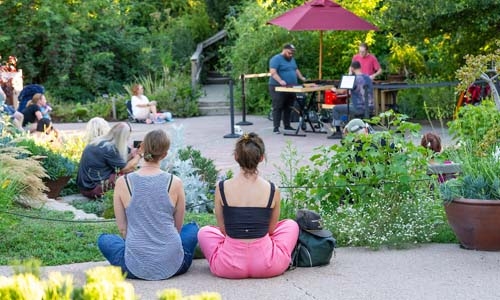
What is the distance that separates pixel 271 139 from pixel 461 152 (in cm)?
819

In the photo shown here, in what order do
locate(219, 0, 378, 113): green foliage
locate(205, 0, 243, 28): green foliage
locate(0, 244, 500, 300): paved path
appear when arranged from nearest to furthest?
1. locate(0, 244, 500, 300): paved path
2. locate(219, 0, 378, 113): green foliage
3. locate(205, 0, 243, 28): green foliage

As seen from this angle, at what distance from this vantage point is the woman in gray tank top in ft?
20.6

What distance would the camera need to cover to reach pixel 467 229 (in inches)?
275

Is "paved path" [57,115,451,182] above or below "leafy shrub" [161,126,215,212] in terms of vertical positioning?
below

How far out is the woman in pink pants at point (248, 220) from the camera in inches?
245

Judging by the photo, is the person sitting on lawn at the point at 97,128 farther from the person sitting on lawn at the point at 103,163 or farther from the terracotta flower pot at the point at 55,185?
the terracotta flower pot at the point at 55,185

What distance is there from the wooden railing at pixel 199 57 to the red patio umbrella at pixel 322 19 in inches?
195

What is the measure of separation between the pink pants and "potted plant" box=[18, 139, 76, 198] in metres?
4.13

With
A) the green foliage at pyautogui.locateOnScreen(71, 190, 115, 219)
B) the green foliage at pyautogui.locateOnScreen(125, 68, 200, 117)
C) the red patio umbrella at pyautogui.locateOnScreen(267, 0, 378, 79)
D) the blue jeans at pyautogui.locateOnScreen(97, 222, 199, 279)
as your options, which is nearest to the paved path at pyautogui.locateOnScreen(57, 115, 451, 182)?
the green foliage at pyautogui.locateOnScreen(125, 68, 200, 117)

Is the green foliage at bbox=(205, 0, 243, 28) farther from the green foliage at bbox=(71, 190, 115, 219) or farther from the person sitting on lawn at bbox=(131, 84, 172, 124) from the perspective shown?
the green foliage at bbox=(71, 190, 115, 219)

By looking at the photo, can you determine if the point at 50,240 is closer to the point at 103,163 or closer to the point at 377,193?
the point at 377,193

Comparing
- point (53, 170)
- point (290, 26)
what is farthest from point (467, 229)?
point (290, 26)

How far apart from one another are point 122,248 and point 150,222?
31 centimetres

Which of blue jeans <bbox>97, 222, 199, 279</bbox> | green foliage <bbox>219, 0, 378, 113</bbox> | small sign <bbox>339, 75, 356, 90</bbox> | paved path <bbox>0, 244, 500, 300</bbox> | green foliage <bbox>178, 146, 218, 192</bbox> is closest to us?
paved path <bbox>0, 244, 500, 300</bbox>
